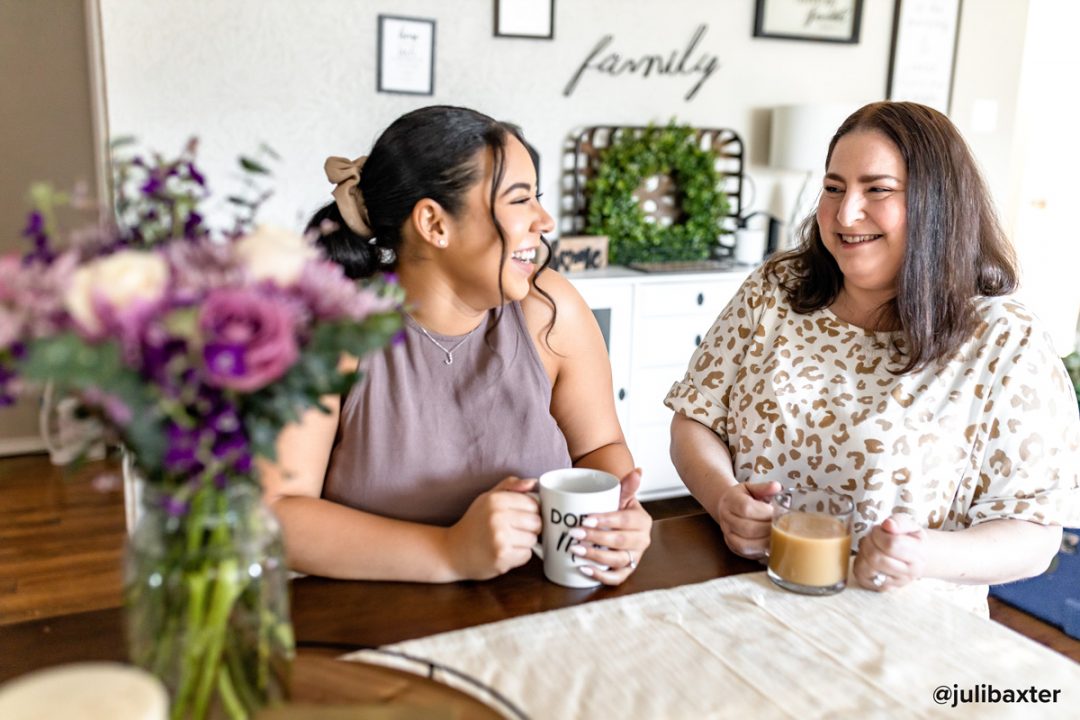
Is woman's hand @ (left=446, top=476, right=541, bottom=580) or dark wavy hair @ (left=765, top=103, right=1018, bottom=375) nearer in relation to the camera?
woman's hand @ (left=446, top=476, right=541, bottom=580)

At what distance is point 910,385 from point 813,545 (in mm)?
446

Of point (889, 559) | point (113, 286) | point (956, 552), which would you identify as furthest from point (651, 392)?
point (113, 286)

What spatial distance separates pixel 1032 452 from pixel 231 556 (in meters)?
1.13

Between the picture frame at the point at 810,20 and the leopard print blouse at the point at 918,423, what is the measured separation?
257 centimetres

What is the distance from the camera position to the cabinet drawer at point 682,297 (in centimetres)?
326

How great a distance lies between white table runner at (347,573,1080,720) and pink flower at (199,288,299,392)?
1.44 ft

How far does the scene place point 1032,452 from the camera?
4.27 feet

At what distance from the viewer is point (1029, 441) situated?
1.31 meters

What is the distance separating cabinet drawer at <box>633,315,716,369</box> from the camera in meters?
3.28

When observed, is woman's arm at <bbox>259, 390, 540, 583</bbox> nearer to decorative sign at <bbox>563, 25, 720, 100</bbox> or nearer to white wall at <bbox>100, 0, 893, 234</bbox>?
white wall at <bbox>100, 0, 893, 234</bbox>

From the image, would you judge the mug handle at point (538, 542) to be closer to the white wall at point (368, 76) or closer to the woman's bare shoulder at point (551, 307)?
the woman's bare shoulder at point (551, 307)

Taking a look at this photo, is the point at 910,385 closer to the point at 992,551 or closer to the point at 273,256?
the point at 992,551

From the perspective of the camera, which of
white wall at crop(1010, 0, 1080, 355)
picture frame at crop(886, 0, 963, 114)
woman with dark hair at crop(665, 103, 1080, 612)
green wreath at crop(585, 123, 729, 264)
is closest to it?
woman with dark hair at crop(665, 103, 1080, 612)

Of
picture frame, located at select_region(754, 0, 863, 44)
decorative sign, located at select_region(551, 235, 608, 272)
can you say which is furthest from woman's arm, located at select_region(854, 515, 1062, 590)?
picture frame, located at select_region(754, 0, 863, 44)
